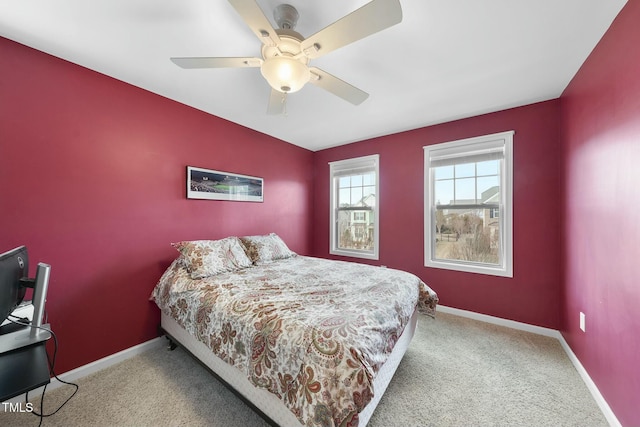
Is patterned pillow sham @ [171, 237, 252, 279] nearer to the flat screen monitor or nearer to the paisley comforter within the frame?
the paisley comforter

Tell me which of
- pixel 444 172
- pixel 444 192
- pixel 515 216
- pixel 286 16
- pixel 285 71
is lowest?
pixel 515 216

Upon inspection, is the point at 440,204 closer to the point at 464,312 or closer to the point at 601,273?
the point at 464,312

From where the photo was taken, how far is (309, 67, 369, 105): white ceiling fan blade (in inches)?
61.9

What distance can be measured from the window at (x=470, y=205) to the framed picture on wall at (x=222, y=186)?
7.63 feet

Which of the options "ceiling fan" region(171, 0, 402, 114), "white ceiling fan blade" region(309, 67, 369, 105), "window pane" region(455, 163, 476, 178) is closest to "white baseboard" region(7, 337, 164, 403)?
"ceiling fan" region(171, 0, 402, 114)

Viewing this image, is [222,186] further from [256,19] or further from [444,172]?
[444,172]

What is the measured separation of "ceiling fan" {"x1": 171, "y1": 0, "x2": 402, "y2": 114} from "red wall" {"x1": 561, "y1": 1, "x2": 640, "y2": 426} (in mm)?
1461

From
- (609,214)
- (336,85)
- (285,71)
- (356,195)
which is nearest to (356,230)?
(356,195)

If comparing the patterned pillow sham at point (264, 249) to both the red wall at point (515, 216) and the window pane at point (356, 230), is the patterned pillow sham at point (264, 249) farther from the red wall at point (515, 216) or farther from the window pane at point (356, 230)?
the red wall at point (515, 216)

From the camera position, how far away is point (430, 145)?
10.3ft

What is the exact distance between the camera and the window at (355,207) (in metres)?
3.74

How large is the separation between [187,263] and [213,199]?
0.90 metres

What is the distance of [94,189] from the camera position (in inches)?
78.2

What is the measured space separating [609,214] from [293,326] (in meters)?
2.10
